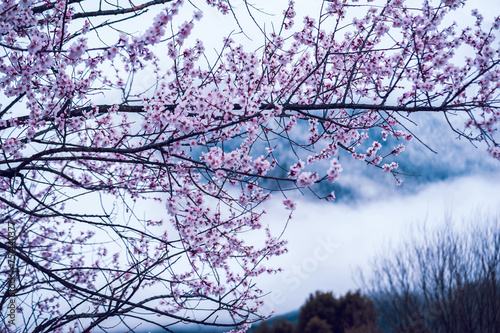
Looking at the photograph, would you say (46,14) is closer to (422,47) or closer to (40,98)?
(40,98)

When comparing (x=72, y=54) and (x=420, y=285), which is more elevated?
(x=72, y=54)

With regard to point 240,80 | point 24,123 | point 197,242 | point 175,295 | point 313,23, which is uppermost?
point 313,23

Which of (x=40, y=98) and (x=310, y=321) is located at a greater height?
(x=40, y=98)

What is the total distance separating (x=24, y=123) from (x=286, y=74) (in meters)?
2.95

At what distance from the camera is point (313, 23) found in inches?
195

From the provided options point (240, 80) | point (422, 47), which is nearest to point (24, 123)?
point (240, 80)

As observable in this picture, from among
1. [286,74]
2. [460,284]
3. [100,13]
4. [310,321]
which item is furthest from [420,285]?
[100,13]

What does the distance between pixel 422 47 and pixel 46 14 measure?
3.96m

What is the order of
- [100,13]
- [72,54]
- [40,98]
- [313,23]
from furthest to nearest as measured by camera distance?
[313,23] → [100,13] → [40,98] → [72,54]

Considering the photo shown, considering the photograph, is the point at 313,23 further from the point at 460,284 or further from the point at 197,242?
the point at 460,284

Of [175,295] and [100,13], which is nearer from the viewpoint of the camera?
[175,295]

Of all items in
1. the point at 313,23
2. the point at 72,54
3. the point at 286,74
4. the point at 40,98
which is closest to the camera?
the point at 72,54

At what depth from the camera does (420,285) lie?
12.3 metres

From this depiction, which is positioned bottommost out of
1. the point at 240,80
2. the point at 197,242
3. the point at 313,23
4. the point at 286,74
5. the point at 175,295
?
the point at 175,295
